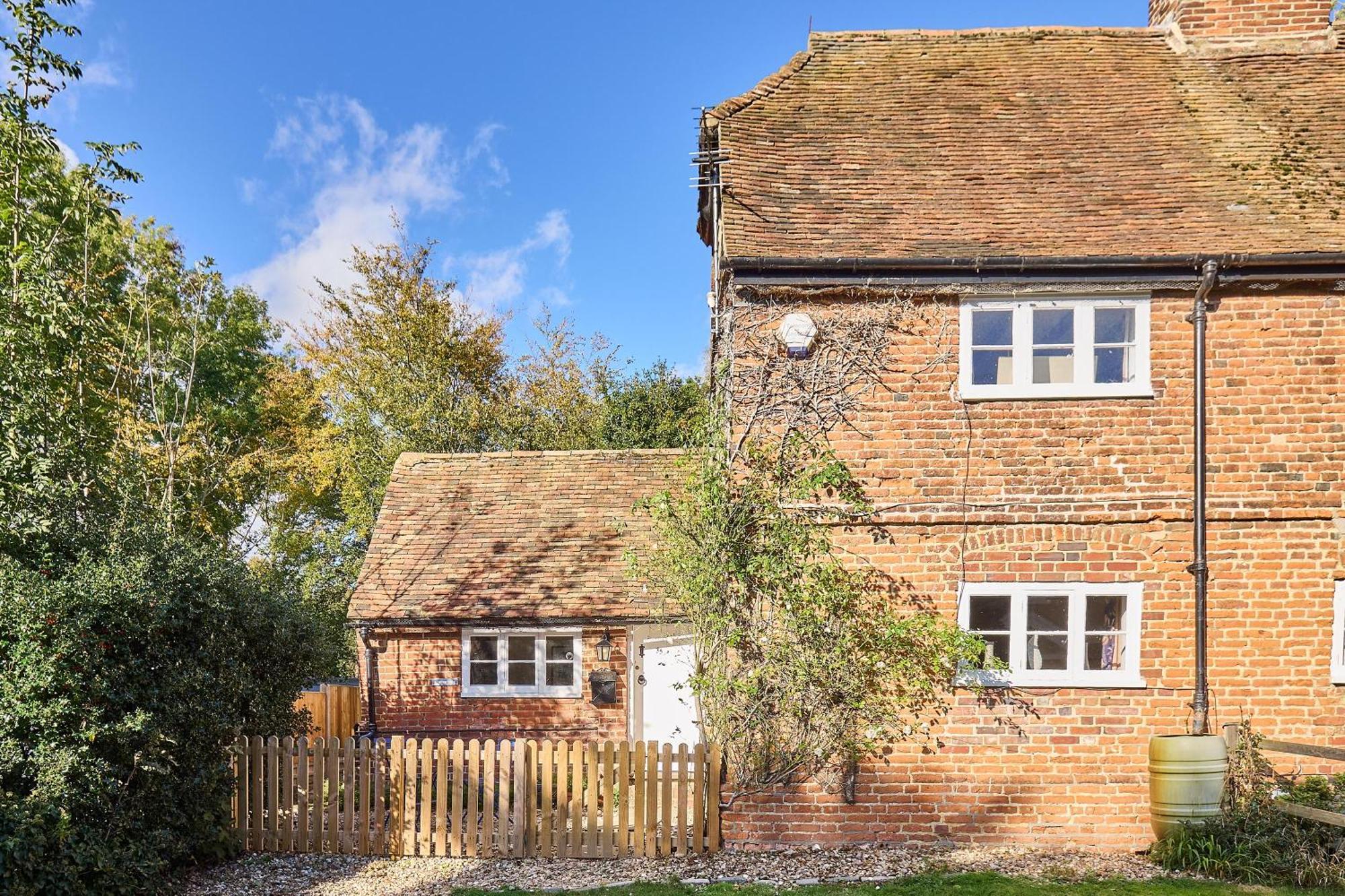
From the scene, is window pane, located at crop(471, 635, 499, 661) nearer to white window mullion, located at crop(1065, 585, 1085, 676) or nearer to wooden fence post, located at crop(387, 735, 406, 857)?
wooden fence post, located at crop(387, 735, 406, 857)

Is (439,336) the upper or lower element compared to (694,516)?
upper

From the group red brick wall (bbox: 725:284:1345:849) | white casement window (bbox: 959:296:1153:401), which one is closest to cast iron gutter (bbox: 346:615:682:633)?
red brick wall (bbox: 725:284:1345:849)

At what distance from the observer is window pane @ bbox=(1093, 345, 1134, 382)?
8.20 m

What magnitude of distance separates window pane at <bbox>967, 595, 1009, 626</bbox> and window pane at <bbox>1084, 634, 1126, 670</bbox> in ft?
2.74

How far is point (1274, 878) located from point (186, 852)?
9.90 m

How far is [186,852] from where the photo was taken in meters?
7.24

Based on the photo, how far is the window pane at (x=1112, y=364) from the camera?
820 cm

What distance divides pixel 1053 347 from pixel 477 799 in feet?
25.3

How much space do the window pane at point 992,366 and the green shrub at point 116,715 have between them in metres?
8.02

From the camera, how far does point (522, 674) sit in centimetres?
1247

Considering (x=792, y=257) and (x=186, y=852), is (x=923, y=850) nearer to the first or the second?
(x=792, y=257)

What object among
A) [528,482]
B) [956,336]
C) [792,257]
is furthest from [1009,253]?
[528,482]

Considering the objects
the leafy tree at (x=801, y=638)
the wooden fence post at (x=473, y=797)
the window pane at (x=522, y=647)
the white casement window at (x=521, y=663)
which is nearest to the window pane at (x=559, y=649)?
the white casement window at (x=521, y=663)

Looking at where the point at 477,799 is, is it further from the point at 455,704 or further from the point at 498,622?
the point at 455,704
